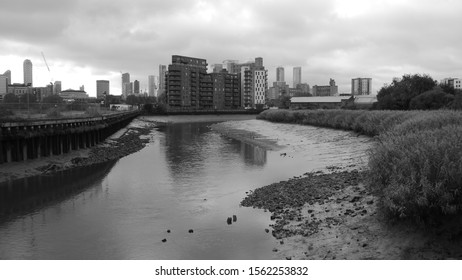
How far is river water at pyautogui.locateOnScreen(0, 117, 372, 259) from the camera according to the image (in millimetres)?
12312

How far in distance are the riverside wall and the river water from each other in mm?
3954

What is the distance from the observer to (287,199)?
17.1 m

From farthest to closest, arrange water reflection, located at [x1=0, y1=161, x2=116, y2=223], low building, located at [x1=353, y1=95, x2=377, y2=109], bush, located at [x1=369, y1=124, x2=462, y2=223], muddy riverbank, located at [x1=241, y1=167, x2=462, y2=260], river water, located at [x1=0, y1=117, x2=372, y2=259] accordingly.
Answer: low building, located at [x1=353, y1=95, x2=377, y2=109]
water reflection, located at [x1=0, y1=161, x2=116, y2=223]
river water, located at [x1=0, y1=117, x2=372, y2=259]
bush, located at [x1=369, y1=124, x2=462, y2=223]
muddy riverbank, located at [x1=241, y1=167, x2=462, y2=260]

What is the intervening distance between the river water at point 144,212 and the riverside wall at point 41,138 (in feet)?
13.0

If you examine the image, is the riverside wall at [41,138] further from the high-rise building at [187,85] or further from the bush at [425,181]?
the high-rise building at [187,85]

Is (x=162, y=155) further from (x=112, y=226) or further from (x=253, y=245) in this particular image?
(x=253, y=245)

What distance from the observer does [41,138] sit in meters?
30.8

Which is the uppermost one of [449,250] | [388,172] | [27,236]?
[388,172]

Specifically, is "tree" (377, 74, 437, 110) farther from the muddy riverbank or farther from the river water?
the muddy riverbank

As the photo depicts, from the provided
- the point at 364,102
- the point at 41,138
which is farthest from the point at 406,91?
the point at 364,102

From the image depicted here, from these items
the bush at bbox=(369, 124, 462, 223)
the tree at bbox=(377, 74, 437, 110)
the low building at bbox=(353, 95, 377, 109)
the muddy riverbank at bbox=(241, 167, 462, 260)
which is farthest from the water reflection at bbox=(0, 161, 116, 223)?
the low building at bbox=(353, 95, 377, 109)

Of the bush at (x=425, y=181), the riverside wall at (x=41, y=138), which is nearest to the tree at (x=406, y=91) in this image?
the riverside wall at (x=41, y=138)

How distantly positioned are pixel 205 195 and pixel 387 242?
10214mm

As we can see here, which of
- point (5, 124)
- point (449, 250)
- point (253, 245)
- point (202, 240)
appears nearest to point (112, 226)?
point (202, 240)
